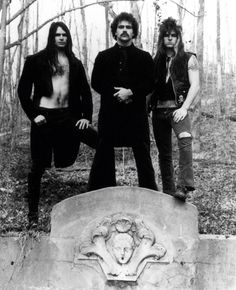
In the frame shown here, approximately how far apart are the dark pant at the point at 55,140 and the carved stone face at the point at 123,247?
94 cm

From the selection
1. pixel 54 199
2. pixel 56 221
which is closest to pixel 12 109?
pixel 54 199

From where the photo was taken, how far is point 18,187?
24.5 ft

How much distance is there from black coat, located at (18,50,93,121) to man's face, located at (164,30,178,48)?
36.7 inches

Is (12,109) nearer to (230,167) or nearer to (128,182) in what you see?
(128,182)

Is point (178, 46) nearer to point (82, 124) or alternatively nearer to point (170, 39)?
point (170, 39)

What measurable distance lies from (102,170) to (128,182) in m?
2.33

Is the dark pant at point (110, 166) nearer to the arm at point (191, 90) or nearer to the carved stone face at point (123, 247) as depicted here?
the arm at point (191, 90)

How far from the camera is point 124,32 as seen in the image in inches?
199

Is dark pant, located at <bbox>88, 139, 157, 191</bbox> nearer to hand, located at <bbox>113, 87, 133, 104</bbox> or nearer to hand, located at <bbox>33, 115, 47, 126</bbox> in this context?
hand, located at <bbox>113, 87, 133, 104</bbox>

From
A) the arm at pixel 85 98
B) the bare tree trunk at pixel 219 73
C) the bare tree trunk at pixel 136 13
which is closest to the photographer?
the arm at pixel 85 98

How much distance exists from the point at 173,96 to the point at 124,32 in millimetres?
803

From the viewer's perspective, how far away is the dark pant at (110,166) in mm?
5145

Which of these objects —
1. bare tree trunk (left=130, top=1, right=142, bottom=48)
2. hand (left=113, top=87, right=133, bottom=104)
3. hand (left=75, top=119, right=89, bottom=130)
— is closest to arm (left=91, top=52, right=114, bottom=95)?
hand (left=113, top=87, right=133, bottom=104)

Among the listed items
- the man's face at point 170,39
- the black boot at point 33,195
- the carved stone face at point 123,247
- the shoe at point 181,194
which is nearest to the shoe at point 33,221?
the black boot at point 33,195
